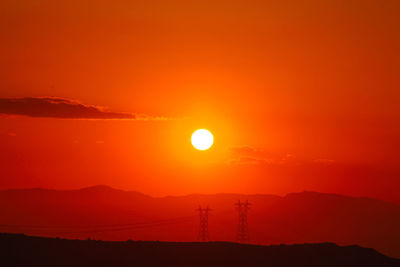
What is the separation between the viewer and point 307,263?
9256 cm

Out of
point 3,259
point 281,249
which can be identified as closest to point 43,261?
point 3,259

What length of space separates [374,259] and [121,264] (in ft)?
121

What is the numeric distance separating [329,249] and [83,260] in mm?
35025

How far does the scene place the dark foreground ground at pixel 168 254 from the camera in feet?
270

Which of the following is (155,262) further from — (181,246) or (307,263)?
(307,263)

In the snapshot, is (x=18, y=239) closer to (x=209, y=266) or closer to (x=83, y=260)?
(x=83, y=260)

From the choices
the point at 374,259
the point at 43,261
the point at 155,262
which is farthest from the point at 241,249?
the point at 43,261

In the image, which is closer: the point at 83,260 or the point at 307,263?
the point at 83,260

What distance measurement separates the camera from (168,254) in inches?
3497

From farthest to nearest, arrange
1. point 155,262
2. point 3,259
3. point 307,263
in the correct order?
point 307,263 → point 155,262 → point 3,259

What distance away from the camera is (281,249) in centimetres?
9369

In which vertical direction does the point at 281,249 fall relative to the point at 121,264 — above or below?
above

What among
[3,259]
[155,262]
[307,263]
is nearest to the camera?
[3,259]

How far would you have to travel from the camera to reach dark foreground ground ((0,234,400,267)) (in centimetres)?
8244
